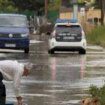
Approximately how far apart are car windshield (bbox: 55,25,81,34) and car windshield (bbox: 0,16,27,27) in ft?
5.56

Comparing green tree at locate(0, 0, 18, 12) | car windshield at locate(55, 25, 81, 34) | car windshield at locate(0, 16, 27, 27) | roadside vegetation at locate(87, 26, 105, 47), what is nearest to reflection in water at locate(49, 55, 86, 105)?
car windshield at locate(55, 25, 81, 34)

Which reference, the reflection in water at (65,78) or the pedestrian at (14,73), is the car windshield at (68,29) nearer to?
the reflection in water at (65,78)

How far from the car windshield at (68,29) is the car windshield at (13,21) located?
66.7 inches

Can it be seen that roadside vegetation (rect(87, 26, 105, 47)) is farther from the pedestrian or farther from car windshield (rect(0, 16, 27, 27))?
the pedestrian

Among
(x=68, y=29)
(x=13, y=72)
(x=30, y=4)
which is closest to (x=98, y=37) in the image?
(x=68, y=29)

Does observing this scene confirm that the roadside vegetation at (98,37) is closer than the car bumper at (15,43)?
No

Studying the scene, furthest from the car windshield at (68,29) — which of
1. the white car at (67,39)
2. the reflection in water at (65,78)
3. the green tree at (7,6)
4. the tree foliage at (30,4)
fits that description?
the tree foliage at (30,4)

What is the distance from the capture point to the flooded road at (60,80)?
47.5 feet

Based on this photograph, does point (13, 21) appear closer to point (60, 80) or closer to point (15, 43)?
point (15, 43)

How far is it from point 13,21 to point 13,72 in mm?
20166

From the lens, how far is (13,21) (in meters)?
30.2

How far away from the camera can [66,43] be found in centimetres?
3047

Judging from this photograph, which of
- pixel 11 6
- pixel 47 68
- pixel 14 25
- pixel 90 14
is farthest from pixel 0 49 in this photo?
pixel 11 6

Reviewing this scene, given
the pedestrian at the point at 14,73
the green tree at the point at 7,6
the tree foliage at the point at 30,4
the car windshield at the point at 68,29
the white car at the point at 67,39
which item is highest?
the pedestrian at the point at 14,73
